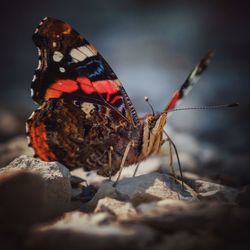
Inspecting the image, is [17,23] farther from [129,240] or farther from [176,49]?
[129,240]

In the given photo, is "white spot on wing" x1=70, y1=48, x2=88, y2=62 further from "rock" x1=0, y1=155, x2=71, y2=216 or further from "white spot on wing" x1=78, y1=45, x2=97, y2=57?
"rock" x1=0, y1=155, x2=71, y2=216

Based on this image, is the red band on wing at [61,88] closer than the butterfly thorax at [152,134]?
No

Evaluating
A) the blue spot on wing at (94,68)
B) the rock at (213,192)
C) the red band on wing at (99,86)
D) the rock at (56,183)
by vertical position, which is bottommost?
the rock at (213,192)

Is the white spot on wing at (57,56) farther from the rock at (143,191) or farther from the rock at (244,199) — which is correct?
the rock at (244,199)

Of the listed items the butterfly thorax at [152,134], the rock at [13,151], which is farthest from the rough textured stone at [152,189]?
the rock at [13,151]

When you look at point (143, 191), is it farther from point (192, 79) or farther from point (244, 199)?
point (192, 79)

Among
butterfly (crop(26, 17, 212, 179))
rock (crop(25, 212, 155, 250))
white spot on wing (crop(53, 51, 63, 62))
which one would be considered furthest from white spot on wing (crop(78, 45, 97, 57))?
rock (crop(25, 212, 155, 250))

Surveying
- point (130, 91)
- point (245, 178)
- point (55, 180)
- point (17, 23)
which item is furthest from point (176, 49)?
point (55, 180)
